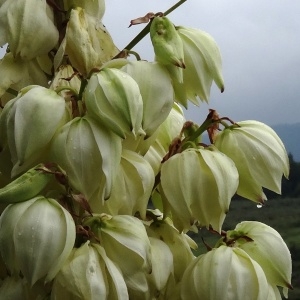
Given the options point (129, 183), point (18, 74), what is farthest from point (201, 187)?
point (18, 74)

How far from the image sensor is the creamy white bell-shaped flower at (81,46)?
553 mm

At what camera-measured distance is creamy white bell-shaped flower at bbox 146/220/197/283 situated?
0.55m

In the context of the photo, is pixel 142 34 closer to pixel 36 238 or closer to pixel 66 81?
pixel 66 81

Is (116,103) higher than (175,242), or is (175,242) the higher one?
(116,103)

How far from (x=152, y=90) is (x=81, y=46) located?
0.07m

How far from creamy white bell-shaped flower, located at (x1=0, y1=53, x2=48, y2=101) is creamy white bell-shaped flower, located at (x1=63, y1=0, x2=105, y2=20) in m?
0.05

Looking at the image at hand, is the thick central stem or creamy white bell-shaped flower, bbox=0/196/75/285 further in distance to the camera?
the thick central stem

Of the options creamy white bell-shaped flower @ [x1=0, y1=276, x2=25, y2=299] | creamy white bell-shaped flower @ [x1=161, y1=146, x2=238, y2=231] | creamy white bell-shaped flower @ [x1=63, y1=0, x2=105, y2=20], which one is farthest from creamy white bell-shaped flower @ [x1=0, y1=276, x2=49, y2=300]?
creamy white bell-shaped flower @ [x1=63, y1=0, x2=105, y2=20]

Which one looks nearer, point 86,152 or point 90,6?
point 86,152

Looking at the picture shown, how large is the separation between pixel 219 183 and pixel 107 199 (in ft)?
0.26

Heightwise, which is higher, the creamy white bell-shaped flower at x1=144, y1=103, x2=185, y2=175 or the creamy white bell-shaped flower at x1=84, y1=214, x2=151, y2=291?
the creamy white bell-shaped flower at x1=144, y1=103, x2=185, y2=175

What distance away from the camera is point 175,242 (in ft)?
1.81

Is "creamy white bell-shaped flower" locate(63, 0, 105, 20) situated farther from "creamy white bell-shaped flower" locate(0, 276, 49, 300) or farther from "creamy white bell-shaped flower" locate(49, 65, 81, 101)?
"creamy white bell-shaped flower" locate(0, 276, 49, 300)

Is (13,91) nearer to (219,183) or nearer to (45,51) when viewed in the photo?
(45,51)
